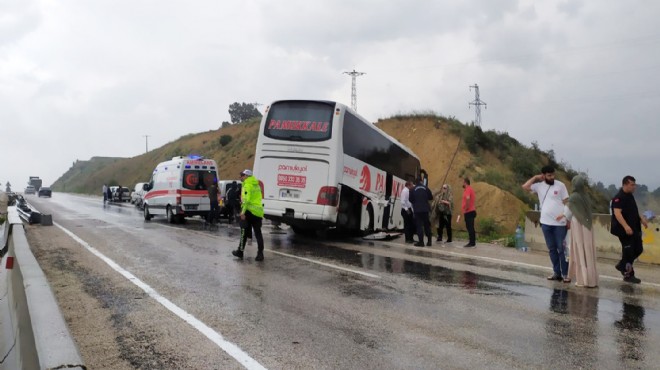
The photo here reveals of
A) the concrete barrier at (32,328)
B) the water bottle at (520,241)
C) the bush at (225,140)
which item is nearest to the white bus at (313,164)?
the water bottle at (520,241)

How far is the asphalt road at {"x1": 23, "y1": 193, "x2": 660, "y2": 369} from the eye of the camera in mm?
4770

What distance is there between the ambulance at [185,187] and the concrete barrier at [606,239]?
12.0 meters

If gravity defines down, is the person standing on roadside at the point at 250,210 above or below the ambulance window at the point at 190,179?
below

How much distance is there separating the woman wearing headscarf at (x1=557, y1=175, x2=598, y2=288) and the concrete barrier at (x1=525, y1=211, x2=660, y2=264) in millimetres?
4535

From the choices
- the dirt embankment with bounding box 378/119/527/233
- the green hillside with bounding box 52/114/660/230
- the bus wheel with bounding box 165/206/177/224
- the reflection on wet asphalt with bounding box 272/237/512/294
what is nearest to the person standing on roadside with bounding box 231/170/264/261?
the reflection on wet asphalt with bounding box 272/237/512/294

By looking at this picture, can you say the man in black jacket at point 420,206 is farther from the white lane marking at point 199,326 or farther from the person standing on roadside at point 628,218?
the white lane marking at point 199,326

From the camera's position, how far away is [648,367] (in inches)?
181

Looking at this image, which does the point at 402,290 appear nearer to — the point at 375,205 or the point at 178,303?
the point at 178,303

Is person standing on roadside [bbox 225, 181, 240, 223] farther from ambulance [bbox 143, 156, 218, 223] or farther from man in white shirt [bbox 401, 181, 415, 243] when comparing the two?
man in white shirt [bbox 401, 181, 415, 243]

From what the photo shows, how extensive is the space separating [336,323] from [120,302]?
2.93 meters

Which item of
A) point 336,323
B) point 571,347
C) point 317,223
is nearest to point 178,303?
point 336,323

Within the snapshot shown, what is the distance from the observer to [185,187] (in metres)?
20.2

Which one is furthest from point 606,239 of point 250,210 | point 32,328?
point 32,328

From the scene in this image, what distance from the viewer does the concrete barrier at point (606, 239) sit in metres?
11.9
